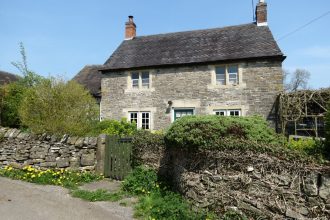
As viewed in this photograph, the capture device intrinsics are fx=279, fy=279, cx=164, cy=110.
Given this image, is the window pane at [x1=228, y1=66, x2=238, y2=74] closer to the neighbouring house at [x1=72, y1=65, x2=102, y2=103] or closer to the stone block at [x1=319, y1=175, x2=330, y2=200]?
the neighbouring house at [x1=72, y1=65, x2=102, y2=103]

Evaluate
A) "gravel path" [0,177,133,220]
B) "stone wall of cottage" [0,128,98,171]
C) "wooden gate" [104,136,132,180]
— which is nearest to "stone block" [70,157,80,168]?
"stone wall of cottage" [0,128,98,171]

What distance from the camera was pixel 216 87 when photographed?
1549 centimetres

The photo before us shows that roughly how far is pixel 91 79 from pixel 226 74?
10379 mm

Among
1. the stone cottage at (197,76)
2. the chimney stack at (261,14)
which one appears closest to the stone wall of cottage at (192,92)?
the stone cottage at (197,76)

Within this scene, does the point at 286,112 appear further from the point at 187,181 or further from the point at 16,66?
the point at 16,66

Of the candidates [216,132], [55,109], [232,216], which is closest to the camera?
[232,216]

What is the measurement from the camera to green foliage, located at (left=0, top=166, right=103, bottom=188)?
8398 millimetres

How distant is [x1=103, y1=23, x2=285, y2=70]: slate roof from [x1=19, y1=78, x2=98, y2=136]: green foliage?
281 inches

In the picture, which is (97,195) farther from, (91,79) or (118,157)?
(91,79)

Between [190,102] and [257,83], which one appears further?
[190,102]

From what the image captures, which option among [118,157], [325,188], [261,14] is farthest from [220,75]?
[325,188]

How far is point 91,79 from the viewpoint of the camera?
20.8 metres

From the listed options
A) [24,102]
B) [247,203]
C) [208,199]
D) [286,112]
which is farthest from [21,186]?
[286,112]

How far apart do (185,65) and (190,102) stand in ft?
7.11
